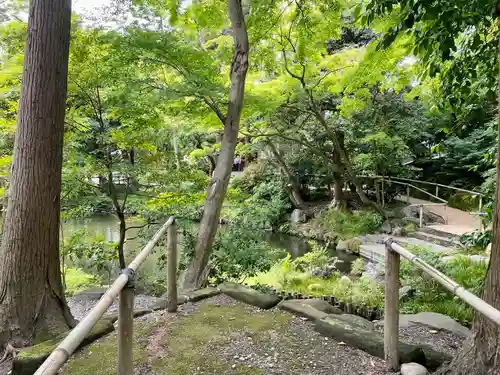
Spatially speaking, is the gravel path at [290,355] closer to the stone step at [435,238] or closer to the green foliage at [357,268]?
the green foliage at [357,268]

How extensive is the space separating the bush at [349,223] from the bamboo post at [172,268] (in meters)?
8.03

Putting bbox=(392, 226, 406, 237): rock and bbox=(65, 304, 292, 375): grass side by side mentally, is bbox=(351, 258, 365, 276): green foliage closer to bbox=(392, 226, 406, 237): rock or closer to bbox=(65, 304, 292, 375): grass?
bbox=(392, 226, 406, 237): rock

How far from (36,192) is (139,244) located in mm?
3912

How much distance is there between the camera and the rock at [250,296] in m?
3.36

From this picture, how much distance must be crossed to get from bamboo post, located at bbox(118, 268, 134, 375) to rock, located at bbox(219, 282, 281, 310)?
1.96 m

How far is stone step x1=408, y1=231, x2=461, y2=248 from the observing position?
27.0 ft

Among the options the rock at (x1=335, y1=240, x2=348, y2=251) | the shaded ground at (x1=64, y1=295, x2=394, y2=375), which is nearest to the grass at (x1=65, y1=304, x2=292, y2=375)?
the shaded ground at (x1=64, y1=295, x2=394, y2=375)

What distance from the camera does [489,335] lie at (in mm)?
1732

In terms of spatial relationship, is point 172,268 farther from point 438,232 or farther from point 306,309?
point 438,232

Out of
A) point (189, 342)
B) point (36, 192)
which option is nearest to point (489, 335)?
point (189, 342)

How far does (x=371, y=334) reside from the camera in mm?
2551

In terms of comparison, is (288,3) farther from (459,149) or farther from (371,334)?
(459,149)

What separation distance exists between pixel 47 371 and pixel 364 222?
1060cm

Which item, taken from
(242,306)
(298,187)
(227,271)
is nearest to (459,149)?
(298,187)
